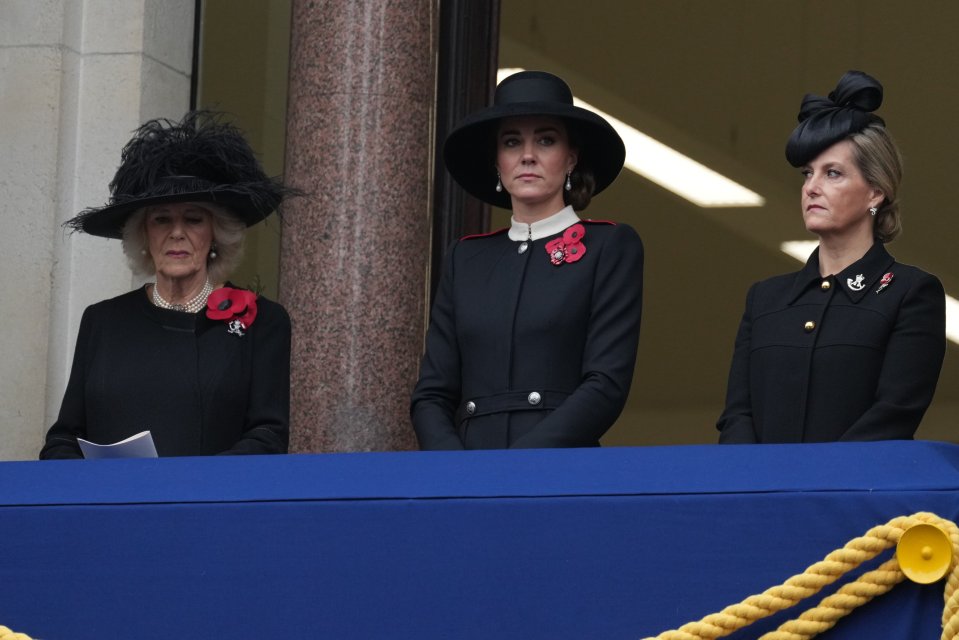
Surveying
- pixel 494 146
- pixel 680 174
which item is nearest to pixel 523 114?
pixel 494 146

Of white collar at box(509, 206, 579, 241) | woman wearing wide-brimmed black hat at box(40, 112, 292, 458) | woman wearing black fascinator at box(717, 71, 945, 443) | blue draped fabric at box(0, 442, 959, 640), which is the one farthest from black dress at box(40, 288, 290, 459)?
woman wearing black fascinator at box(717, 71, 945, 443)

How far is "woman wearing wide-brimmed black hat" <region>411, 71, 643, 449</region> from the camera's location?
388cm

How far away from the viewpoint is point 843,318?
3820mm

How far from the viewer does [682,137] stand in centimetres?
1191

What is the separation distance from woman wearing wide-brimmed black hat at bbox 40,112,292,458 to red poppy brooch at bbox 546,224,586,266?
2.39 feet

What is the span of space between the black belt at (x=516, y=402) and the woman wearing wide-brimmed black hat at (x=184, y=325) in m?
0.53

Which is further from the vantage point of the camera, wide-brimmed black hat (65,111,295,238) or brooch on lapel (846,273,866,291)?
wide-brimmed black hat (65,111,295,238)

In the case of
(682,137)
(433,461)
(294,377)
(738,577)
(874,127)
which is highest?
(682,137)

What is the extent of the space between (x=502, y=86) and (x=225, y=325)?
899 millimetres

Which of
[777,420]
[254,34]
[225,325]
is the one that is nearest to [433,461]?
[777,420]

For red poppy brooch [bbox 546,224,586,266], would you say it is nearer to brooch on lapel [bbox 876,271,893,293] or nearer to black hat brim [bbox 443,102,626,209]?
black hat brim [bbox 443,102,626,209]

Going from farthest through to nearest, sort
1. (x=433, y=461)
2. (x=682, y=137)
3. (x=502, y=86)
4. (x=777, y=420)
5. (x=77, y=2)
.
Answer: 1. (x=682, y=137)
2. (x=77, y=2)
3. (x=502, y=86)
4. (x=777, y=420)
5. (x=433, y=461)

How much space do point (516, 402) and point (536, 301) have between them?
24cm

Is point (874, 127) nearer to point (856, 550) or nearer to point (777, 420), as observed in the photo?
point (777, 420)
